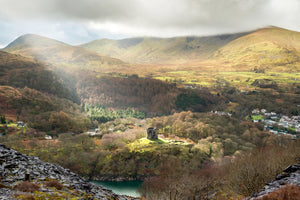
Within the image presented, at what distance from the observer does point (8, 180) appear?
11.9 metres

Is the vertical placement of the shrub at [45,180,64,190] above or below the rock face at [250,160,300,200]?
below

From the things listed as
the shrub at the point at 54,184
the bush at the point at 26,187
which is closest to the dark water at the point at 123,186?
the shrub at the point at 54,184

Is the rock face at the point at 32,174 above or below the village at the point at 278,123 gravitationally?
above

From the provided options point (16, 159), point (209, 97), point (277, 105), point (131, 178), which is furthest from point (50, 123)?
point (277, 105)

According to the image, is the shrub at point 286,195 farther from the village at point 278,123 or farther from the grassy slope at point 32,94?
the grassy slope at point 32,94

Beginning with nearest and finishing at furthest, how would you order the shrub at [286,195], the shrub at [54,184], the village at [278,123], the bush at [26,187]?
1. the shrub at [286,195]
2. the bush at [26,187]
3. the shrub at [54,184]
4. the village at [278,123]

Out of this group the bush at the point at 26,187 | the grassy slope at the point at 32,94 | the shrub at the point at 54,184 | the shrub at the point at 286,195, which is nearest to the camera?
the shrub at the point at 286,195

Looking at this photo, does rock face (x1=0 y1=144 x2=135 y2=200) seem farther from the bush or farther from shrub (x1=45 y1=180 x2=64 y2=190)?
shrub (x1=45 y1=180 x2=64 y2=190)

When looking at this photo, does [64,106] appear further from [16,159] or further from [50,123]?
[16,159]

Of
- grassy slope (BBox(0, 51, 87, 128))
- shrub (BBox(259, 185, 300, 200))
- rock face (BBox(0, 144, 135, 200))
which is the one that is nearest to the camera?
shrub (BBox(259, 185, 300, 200))

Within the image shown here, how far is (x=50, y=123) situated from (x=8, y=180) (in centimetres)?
10927

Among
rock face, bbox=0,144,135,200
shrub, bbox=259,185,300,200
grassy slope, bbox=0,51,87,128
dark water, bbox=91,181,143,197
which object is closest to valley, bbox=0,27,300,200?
grassy slope, bbox=0,51,87,128

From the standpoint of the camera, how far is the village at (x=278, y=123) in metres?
104

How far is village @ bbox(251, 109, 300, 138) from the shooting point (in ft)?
342
